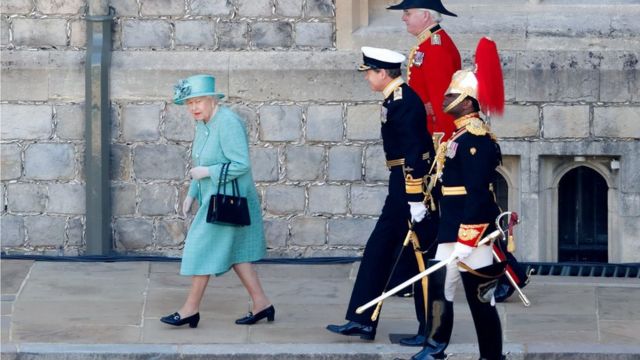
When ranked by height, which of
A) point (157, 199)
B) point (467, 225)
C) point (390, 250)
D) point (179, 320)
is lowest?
point (179, 320)

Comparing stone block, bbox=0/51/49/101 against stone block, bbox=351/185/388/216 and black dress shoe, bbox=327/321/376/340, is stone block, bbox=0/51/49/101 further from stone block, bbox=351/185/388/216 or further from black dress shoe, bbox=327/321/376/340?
black dress shoe, bbox=327/321/376/340

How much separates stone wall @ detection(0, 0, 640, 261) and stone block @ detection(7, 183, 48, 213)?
1 cm

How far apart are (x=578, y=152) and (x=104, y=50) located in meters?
3.64

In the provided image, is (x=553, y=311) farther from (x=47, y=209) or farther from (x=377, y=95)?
(x=47, y=209)

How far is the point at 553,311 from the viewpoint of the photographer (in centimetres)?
1095

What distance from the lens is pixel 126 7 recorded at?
41.3 ft

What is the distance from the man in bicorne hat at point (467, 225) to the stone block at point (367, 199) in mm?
3183

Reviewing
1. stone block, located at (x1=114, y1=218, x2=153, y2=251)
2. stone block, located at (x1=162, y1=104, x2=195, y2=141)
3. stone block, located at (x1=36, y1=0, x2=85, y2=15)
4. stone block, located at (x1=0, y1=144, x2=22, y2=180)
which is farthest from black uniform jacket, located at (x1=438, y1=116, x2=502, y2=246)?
stone block, located at (x1=0, y1=144, x2=22, y2=180)

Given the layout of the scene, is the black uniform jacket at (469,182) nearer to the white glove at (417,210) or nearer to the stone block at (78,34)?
the white glove at (417,210)

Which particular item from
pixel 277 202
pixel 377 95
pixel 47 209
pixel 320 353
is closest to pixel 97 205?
pixel 47 209

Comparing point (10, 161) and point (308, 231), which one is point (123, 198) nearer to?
point (10, 161)

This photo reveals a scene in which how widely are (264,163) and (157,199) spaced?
2.84 feet

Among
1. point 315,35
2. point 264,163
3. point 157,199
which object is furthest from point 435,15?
point 157,199

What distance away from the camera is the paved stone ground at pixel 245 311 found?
981 centimetres
